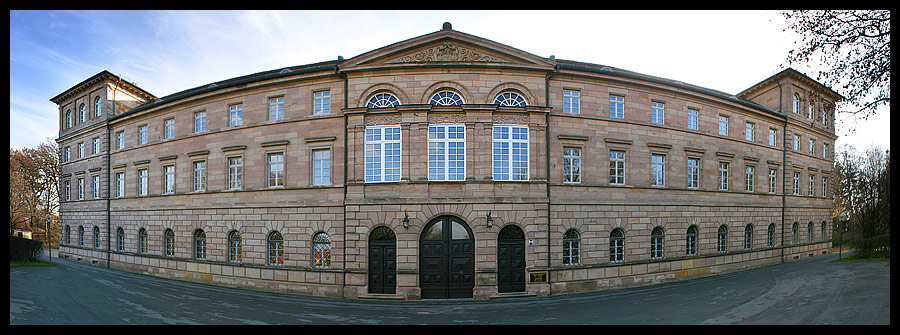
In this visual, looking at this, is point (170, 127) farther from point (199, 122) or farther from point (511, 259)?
point (511, 259)

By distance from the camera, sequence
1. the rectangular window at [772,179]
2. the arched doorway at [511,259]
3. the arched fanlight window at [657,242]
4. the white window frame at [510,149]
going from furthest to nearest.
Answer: the rectangular window at [772,179], the arched fanlight window at [657,242], the white window frame at [510,149], the arched doorway at [511,259]

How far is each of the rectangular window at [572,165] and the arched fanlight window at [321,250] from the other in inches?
421

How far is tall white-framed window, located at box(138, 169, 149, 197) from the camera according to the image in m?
21.3

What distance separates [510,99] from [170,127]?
18498 millimetres

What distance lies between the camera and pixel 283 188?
16.9m

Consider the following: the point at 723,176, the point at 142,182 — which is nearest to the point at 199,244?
the point at 142,182

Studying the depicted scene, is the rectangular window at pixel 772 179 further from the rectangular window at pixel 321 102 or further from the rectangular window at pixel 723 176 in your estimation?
the rectangular window at pixel 321 102

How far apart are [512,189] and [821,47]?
33.2 ft

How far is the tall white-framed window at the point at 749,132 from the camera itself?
69.9 ft

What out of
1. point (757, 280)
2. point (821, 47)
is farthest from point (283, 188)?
point (757, 280)

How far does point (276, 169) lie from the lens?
1741cm

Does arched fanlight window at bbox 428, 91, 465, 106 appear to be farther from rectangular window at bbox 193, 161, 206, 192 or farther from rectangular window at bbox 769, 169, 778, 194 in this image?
rectangular window at bbox 769, 169, 778, 194

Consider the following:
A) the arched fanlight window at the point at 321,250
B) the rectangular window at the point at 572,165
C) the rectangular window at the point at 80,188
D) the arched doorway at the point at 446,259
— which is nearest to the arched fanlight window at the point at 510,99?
the rectangular window at the point at 572,165
